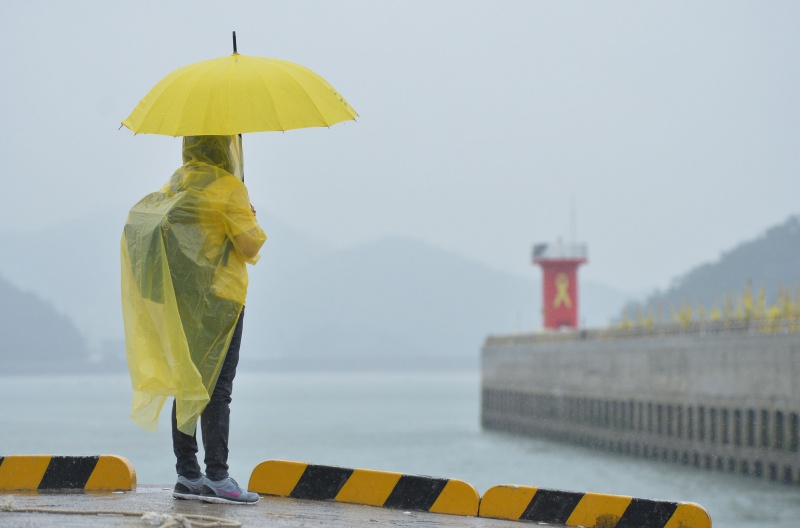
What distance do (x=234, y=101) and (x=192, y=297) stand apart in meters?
0.95

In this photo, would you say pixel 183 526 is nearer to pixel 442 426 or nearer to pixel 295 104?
pixel 295 104

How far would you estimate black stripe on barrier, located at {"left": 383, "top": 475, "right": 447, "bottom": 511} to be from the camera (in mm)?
6781

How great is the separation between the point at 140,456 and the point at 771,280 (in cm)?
10608

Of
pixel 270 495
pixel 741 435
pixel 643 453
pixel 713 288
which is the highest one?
pixel 270 495

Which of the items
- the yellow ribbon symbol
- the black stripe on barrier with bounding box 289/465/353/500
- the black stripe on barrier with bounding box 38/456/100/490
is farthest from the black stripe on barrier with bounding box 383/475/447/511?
the yellow ribbon symbol

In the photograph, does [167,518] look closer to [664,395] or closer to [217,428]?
[217,428]

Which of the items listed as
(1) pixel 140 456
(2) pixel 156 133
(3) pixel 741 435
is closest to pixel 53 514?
(2) pixel 156 133

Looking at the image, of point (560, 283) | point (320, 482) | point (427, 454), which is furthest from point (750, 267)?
point (320, 482)

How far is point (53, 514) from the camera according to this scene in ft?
20.1

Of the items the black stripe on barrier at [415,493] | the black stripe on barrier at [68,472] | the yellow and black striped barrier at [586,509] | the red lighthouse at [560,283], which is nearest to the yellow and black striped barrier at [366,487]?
the black stripe on barrier at [415,493]

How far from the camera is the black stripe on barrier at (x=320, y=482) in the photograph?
277 inches

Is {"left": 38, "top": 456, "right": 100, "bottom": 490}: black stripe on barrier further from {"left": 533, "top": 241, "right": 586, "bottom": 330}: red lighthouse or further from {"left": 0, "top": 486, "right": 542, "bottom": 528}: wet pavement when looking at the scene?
{"left": 533, "top": 241, "right": 586, "bottom": 330}: red lighthouse

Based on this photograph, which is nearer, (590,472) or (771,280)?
(590,472)

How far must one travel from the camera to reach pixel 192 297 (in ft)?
22.0
